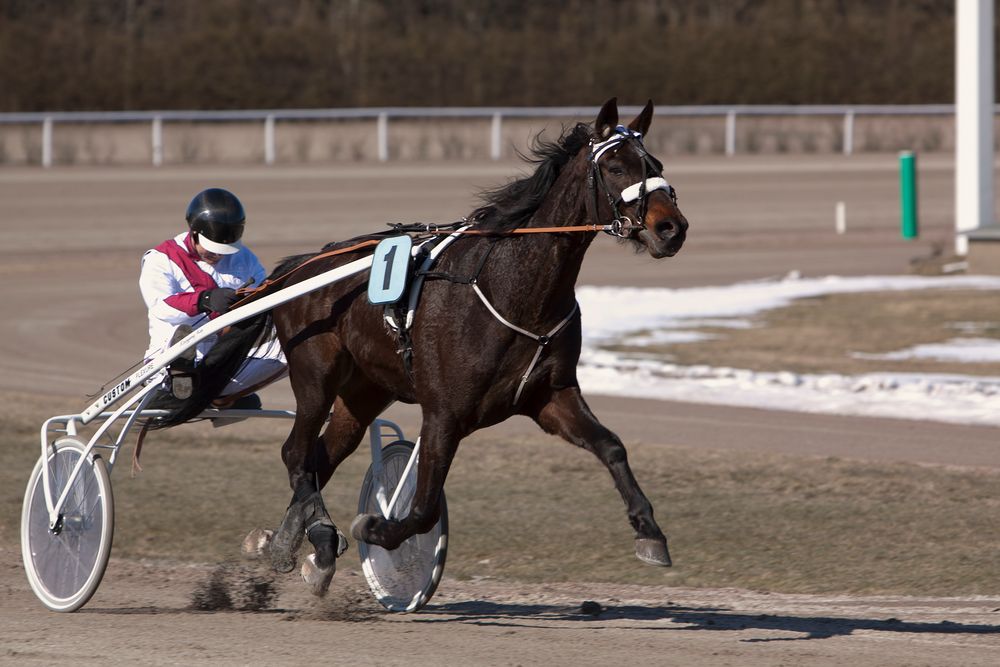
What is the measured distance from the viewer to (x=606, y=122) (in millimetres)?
5137

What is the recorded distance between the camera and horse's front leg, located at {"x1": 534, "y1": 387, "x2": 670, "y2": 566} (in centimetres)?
507

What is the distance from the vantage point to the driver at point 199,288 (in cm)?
610

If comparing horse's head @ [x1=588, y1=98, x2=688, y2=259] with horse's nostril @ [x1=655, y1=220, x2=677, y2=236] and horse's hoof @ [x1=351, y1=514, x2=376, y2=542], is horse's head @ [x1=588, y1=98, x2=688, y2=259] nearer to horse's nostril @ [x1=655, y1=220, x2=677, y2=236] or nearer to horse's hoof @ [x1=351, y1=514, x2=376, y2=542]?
horse's nostril @ [x1=655, y1=220, x2=677, y2=236]

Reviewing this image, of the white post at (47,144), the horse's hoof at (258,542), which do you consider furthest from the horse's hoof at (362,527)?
the white post at (47,144)

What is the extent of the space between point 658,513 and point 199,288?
255 cm

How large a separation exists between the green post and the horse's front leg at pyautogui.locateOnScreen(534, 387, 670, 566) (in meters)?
13.7

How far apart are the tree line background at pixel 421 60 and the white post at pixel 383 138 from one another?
3.06 metres

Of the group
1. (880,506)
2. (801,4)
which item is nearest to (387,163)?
(801,4)

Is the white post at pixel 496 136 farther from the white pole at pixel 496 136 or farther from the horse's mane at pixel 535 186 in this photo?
the horse's mane at pixel 535 186

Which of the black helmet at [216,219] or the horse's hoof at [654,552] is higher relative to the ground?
the black helmet at [216,219]

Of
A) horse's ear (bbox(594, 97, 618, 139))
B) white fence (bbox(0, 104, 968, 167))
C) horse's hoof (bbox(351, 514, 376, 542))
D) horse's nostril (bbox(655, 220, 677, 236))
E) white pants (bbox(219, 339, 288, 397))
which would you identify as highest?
white fence (bbox(0, 104, 968, 167))

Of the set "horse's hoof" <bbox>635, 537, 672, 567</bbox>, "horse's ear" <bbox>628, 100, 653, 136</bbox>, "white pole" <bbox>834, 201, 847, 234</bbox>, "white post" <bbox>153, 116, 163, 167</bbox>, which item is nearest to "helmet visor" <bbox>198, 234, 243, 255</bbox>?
"horse's ear" <bbox>628, 100, 653, 136</bbox>

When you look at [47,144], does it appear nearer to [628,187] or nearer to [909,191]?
[909,191]

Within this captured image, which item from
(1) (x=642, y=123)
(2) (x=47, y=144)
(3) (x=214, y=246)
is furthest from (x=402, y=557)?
(2) (x=47, y=144)
